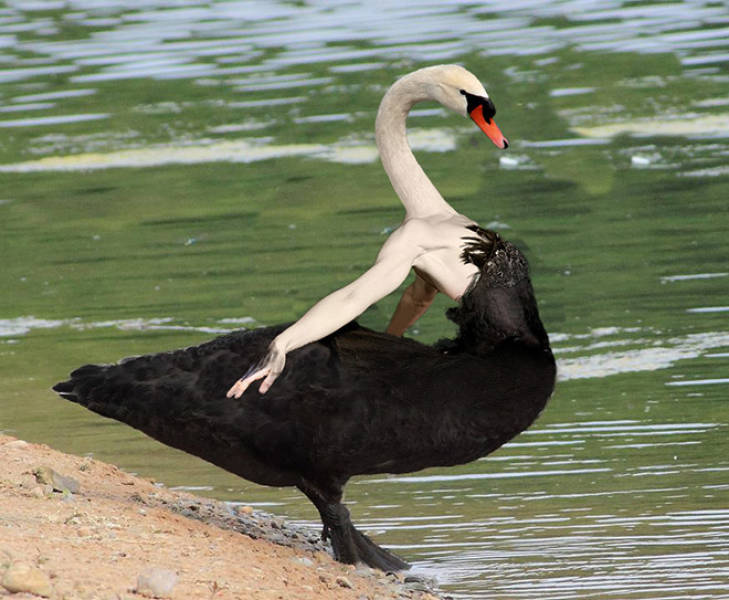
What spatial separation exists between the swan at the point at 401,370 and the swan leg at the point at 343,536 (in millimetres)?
68

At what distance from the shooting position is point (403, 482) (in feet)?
25.9

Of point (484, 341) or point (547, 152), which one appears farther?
point (547, 152)

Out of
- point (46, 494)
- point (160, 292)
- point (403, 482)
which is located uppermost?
point (46, 494)

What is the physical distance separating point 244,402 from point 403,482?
180 cm

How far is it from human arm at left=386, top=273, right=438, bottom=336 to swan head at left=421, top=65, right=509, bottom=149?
1.85 feet

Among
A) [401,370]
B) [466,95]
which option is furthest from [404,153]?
[401,370]

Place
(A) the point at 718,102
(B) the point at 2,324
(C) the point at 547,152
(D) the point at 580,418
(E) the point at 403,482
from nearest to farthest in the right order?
(E) the point at 403,482 < (D) the point at 580,418 < (B) the point at 2,324 < (C) the point at 547,152 < (A) the point at 718,102

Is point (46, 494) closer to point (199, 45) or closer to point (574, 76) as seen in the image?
point (574, 76)

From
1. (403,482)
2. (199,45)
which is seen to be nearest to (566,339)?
(403,482)

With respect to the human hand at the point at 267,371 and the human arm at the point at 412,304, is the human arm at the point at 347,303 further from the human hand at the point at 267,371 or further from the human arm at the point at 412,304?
the human arm at the point at 412,304

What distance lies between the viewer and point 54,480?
6613 millimetres

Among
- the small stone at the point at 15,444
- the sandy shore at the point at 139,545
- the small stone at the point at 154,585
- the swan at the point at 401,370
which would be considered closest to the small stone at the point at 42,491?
the sandy shore at the point at 139,545

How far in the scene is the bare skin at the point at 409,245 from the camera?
594cm

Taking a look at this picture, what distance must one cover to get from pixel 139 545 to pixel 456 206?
30.1 ft
